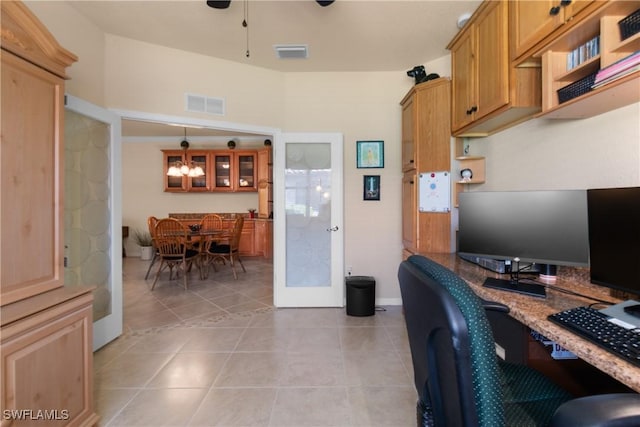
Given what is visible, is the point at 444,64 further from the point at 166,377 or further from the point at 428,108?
the point at 166,377

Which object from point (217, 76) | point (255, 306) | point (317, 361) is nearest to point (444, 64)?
point (217, 76)

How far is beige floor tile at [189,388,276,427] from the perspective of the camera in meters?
1.65

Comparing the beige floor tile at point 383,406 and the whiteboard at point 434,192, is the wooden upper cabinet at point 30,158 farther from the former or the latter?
the whiteboard at point 434,192

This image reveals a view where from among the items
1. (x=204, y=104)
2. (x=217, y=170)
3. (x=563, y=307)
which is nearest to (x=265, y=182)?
(x=217, y=170)

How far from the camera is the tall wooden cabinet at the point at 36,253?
3.92 feet

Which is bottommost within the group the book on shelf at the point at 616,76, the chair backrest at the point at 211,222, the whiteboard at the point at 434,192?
the chair backrest at the point at 211,222

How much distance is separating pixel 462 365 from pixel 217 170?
648cm

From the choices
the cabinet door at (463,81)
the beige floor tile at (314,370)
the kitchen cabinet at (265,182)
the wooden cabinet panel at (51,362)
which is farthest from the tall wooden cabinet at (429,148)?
the kitchen cabinet at (265,182)

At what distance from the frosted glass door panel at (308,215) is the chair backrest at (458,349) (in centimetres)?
268

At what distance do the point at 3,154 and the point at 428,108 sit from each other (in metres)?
2.88

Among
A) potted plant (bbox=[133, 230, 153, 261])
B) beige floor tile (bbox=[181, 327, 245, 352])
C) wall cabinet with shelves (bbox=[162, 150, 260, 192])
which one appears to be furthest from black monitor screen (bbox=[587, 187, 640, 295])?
potted plant (bbox=[133, 230, 153, 261])

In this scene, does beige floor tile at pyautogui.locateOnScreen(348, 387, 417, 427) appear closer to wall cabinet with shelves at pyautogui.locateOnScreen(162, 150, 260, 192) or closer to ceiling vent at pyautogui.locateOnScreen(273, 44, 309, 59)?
ceiling vent at pyautogui.locateOnScreen(273, 44, 309, 59)

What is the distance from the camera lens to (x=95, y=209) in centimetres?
250

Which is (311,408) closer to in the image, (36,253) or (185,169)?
(36,253)
